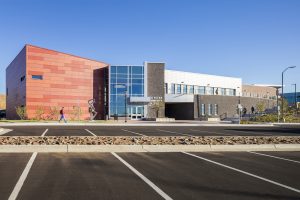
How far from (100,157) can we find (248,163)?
464 centimetres

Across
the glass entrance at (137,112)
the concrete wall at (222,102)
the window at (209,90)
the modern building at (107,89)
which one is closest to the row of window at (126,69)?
the modern building at (107,89)

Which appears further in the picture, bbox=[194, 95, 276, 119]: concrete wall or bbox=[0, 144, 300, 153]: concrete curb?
bbox=[194, 95, 276, 119]: concrete wall

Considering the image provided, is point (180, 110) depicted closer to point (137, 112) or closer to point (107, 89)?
point (137, 112)

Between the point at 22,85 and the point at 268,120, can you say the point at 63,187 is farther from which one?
the point at 22,85

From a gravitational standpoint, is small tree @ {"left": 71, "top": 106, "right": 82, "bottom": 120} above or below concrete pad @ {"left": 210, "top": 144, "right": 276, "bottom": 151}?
above

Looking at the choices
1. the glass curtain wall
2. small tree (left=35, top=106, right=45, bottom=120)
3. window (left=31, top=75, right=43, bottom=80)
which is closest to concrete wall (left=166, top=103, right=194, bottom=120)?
the glass curtain wall

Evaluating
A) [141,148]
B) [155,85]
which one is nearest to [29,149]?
[141,148]

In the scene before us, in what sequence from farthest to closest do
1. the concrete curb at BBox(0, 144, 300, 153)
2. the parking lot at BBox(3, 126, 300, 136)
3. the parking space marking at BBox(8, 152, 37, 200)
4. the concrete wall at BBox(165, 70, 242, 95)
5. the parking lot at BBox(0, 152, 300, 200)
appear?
1. the concrete wall at BBox(165, 70, 242, 95)
2. the parking lot at BBox(3, 126, 300, 136)
3. the concrete curb at BBox(0, 144, 300, 153)
4. the parking lot at BBox(0, 152, 300, 200)
5. the parking space marking at BBox(8, 152, 37, 200)

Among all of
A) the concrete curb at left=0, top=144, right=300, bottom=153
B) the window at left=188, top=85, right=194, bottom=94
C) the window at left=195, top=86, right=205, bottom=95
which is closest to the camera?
the concrete curb at left=0, top=144, right=300, bottom=153

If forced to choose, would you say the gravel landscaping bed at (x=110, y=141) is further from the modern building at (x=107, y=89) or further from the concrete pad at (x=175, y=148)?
the modern building at (x=107, y=89)

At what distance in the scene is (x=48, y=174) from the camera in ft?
30.2

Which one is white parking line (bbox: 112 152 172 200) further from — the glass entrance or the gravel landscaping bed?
the glass entrance

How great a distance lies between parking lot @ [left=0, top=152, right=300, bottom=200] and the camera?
729 cm

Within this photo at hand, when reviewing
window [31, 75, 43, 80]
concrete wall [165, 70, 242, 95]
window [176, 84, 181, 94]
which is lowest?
window [176, 84, 181, 94]
